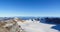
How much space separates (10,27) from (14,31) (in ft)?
3.20

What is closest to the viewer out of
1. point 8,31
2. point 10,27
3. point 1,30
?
point 1,30

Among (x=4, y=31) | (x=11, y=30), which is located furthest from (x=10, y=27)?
(x=4, y=31)

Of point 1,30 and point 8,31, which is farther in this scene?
point 8,31

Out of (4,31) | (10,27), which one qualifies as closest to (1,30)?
(4,31)

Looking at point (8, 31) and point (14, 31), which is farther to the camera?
point (14, 31)

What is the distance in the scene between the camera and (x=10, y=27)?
2081 cm

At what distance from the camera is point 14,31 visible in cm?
2105

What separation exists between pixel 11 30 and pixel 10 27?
78 cm

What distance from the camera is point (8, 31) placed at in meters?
19.3

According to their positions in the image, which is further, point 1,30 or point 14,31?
point 14,31

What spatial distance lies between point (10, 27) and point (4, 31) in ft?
9.10

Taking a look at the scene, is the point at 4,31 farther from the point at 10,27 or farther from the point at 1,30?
the point at 10,27

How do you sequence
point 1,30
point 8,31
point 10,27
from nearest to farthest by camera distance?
point 1,30, point 8,31, point 10,27

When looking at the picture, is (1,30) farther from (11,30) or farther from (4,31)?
(11,30)
